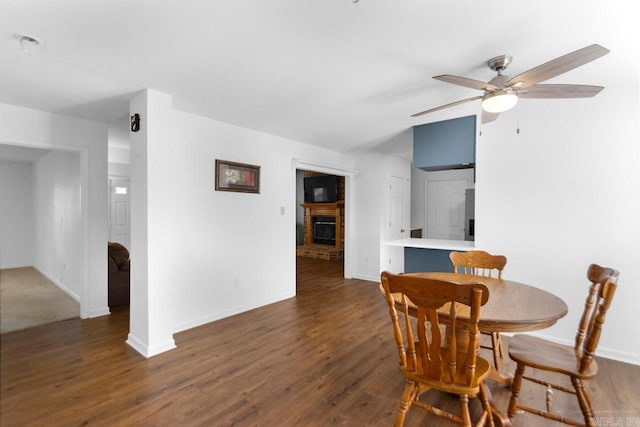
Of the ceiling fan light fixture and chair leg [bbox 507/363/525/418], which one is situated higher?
the ceiling fan light fixture

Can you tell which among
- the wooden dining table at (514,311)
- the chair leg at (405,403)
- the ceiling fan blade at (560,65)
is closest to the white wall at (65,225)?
the chair leg at (405,403)

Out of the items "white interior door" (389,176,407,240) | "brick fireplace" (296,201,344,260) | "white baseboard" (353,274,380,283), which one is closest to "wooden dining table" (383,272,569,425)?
"white baseboard" (353,274,380,283)

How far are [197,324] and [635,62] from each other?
167 inches

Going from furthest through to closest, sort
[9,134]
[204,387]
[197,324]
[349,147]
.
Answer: [349,147], [197,324], [9,134], [204,387]

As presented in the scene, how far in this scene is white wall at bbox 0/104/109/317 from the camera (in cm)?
318

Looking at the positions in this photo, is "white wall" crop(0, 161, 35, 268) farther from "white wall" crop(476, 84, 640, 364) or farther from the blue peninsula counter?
"white wall" crop(476, 84, 640, 364)

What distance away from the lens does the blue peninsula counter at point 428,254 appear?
352 centimetres

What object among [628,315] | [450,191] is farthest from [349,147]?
[628,315]

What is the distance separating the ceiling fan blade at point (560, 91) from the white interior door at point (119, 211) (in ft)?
20.1

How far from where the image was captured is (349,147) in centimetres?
479

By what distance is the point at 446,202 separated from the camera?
6410 millimetres

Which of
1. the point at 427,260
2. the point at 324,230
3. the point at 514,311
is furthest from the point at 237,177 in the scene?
the point at 324,230

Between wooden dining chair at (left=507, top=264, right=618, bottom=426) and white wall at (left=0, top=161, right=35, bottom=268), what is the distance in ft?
8.13

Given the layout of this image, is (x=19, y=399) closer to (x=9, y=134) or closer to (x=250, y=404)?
(x=250, y=404)
